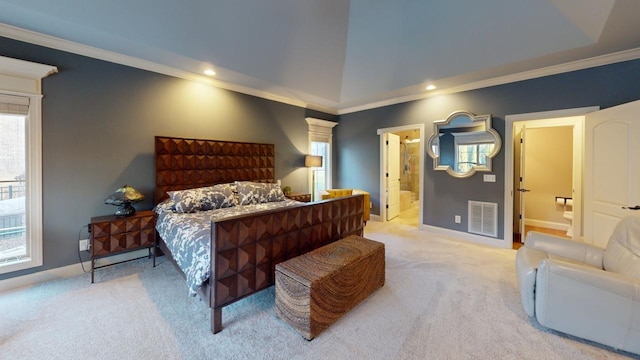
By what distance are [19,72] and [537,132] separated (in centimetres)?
812

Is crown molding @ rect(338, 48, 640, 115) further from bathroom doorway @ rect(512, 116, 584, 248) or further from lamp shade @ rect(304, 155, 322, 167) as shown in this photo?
lamp shade @ rect(304, 155, 322, 167)

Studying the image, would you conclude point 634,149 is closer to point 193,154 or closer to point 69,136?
point 193,154

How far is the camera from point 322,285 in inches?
73.5

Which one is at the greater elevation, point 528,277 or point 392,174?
point 392,174

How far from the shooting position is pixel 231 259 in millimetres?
1941

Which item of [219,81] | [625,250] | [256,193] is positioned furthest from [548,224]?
[219,81]

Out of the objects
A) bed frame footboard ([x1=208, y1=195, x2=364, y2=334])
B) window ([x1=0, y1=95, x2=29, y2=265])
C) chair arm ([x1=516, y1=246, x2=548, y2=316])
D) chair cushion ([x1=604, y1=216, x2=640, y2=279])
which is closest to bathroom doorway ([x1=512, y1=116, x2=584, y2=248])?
chair cushion ([x1=604, y1=216, x2=640, y2=279])

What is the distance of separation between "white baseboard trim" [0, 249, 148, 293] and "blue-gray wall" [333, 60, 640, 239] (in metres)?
4.44

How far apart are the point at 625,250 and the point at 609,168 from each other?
4.62ft

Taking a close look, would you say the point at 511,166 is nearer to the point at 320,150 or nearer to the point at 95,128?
the point at 320,150

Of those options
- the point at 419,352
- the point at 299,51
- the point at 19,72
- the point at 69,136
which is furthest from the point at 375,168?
the point at 19,72

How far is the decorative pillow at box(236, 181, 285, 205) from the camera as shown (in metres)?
3.67

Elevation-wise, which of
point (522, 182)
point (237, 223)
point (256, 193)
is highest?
point (522, 182)

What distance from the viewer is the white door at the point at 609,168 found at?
2.51m
